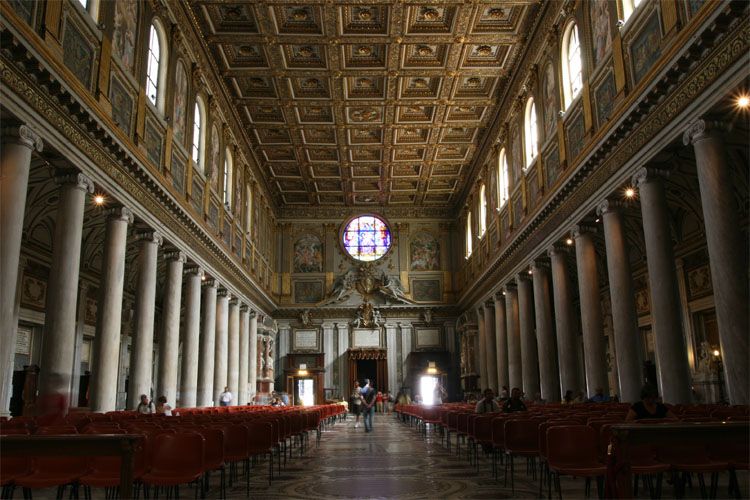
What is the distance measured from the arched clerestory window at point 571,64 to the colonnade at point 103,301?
42.9 ft

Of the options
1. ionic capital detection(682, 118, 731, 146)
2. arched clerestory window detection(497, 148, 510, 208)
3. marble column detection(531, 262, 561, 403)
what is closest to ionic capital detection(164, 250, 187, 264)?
marble column detection(531, 262, 561, 403)

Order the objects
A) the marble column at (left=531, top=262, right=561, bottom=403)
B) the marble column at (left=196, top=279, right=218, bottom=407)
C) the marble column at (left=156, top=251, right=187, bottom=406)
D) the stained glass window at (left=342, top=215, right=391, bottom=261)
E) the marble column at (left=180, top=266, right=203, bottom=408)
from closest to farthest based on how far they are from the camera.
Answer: the marble column at (left=156, top=251, right=187, bottom=406) → the marble column at (left=180, top=266, right=203, bottom=408) → the marble column at (left=531, top=262, right=561, bottom=403) → the marble column at (left=196, top=279, right=218, bottom=407) → the stained glass window at (left=342, top=215, right=391, bottom=261)

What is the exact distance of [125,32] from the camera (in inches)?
640

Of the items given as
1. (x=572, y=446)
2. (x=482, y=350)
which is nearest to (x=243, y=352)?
(x=482, y=350)

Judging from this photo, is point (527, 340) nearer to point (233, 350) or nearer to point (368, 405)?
point (368, 405)

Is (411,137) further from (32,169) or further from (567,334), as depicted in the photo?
(32,169)

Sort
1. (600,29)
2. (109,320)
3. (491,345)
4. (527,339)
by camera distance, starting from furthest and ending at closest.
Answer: (491,345) < (527,339) < (600,29) < (109,320)

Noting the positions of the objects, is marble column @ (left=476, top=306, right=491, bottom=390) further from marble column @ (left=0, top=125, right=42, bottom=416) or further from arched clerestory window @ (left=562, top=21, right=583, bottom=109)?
marble column @ (left=0, top=125, right=42, bottom=416)

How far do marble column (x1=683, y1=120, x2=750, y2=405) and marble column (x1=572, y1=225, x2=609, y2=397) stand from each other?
646 centimetres

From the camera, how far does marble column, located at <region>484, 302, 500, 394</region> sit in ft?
99.7

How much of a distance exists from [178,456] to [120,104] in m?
11.6

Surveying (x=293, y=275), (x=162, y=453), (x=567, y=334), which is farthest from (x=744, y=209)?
(x=293, y=275)

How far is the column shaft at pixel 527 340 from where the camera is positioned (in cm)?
2370

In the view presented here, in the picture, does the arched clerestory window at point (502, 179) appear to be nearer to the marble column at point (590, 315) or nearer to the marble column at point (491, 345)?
the marble column at point (491, 345)
